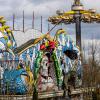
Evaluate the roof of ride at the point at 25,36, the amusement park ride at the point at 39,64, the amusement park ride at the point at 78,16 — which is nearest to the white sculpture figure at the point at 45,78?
the amusement park ride at the point at 39,64

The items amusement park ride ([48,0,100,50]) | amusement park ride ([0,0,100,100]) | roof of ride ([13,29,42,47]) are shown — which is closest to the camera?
amusement park ride ([0,0,100,100])

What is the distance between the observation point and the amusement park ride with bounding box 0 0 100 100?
874 inches

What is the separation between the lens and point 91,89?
26062mm

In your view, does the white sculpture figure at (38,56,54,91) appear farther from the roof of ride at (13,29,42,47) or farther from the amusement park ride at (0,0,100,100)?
the roof of ride at (13,29,42,47)

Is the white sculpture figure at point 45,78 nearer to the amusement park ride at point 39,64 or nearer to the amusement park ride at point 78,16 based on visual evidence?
the amusement park ride at point 39,64

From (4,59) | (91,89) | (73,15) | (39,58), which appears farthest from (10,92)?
(73,15)

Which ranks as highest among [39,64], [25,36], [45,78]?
[25,36]

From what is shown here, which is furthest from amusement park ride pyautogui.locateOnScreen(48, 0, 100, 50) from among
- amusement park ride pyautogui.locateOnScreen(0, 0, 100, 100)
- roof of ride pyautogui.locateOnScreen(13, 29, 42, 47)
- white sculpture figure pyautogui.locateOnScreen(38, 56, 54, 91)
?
white sculpture figure pyautogui.locateOnScreen(38, 56, 54, 91)

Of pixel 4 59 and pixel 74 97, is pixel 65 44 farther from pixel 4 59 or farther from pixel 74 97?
pixel 4 59

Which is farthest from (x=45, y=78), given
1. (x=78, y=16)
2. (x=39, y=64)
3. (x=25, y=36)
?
(x=78, y=16)

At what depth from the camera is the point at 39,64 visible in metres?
24.4

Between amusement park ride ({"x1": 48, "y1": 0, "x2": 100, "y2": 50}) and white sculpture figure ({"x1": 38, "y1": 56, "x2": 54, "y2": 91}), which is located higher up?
amusement park ride ({"x1": 48, "y1": 0, "x2": 100, "y2": 50})

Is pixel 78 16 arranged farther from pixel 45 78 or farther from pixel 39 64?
pixel 39 64

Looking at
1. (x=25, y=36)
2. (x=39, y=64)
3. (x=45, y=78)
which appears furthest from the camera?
(x=25, y=36)
